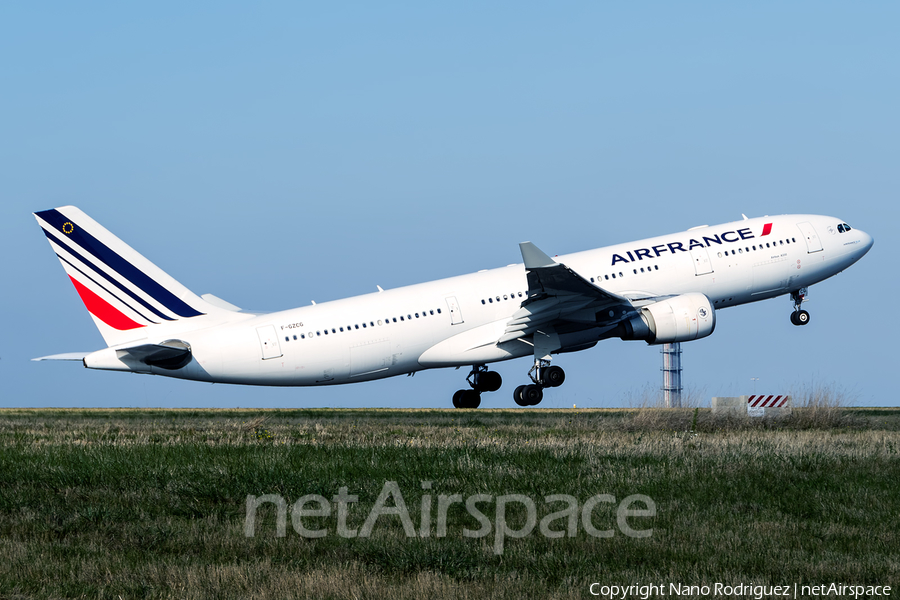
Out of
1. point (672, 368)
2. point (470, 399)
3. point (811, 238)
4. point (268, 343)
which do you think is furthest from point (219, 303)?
point (672, 368)

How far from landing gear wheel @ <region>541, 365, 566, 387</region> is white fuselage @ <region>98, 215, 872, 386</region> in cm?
133

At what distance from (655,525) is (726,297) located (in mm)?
28794

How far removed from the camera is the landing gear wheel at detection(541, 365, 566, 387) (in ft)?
127

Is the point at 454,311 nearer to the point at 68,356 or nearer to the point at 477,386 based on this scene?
the point at 477,386

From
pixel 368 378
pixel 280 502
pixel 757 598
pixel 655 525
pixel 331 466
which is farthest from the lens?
pixel 368 378

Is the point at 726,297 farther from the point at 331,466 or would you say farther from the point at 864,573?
the point at 864,573

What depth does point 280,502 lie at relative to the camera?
48.9 feet

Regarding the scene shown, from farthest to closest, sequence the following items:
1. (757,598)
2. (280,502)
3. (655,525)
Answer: (280,502) → (655,525) → (757,598)

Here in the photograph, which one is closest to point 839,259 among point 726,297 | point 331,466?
point 726,297

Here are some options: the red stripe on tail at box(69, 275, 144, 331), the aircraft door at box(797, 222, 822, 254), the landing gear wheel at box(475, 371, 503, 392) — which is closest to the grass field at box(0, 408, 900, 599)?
the red stripe on tail at box(69, 275, 144, 331)

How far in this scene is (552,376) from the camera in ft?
127

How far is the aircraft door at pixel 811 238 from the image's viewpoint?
4159 centimetres

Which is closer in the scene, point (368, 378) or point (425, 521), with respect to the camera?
point (425, 521)

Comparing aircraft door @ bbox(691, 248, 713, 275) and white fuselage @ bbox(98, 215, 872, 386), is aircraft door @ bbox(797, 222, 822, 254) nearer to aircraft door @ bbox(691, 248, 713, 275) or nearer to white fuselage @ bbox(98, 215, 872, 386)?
white fuselage @ bbox(98, 215, 872, 386)
